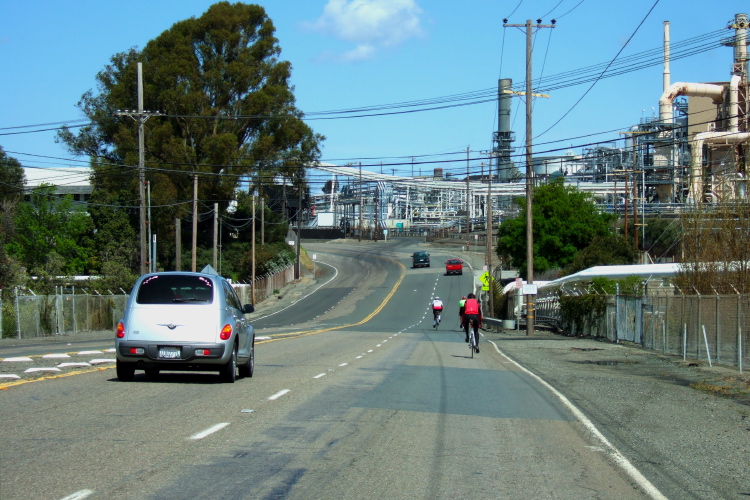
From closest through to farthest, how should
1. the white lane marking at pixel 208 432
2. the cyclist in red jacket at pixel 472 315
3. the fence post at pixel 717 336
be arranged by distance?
the white lane marking at pixel 208 432
the fence post at pixel 717 336
the cyclist in red jacket at pixel 472 315

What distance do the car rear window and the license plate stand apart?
2.57 ft

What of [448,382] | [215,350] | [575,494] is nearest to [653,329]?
[448,382]

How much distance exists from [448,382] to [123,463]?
984 cm

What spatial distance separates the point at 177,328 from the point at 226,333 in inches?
31.4

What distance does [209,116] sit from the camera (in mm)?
67438

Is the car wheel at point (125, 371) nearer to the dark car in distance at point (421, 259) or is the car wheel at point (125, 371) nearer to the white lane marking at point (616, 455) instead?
the white lane marking at point (616, 455)

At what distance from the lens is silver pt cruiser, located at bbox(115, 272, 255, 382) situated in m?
13.8

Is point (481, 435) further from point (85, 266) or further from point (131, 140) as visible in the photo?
point (85, 266)

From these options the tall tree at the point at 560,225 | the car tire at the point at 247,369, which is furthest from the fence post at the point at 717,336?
the tall tree at the point at 560,225

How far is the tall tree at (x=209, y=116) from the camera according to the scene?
229ft

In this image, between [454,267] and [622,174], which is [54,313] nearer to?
[454,267]

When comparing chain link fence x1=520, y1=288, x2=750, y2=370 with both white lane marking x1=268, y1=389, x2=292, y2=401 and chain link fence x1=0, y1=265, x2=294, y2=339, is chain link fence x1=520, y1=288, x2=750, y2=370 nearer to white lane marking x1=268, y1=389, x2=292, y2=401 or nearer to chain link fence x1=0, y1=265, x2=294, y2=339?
white lane marking x1=268, y1=389, x2=292, y2=401

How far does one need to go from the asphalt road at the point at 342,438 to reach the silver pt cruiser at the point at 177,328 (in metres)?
0.41

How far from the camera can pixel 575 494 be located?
7.12 metres
